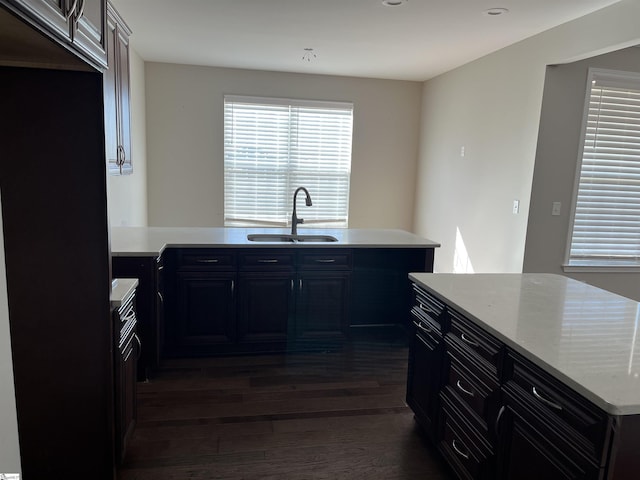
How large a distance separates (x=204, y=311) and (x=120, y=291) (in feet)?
4.04

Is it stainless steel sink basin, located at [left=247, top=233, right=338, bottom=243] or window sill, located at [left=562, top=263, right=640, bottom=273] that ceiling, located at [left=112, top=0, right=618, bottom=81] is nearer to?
stainless steel sink basin, located at [left=247, top=233, right=338, bottom=243]

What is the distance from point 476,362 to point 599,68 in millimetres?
3239

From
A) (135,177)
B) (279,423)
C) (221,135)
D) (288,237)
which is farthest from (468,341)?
(221,135)

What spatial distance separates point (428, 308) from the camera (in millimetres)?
2217

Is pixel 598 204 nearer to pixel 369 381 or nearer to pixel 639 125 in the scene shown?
pixel 639 125

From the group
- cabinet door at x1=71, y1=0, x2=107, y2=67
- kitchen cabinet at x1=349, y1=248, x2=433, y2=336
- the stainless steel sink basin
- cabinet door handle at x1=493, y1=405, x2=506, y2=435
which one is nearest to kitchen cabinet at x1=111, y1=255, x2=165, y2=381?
the stainless steel sink basin

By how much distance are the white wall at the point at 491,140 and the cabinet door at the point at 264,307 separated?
2126mm

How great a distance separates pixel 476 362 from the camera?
5.79ft

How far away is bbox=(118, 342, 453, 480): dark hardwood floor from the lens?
2.09m

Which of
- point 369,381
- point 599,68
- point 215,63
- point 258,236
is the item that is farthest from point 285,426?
point 215,63

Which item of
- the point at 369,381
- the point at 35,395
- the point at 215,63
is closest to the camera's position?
the point at 35,395

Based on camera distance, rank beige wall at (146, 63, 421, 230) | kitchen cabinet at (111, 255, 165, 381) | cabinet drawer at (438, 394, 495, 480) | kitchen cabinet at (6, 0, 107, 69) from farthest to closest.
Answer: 1. beige wall at (146, 63, 421, 230)
2. kitchen cabinet at (111, 255, 165, 381)
3. cabinet drawer at (438, 394, 495, 480)
4. kitchen cabinet at (6, 0, 107, 69)

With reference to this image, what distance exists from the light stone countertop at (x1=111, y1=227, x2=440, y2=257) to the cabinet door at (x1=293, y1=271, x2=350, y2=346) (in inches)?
10.2

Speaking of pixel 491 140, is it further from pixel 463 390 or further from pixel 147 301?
pixel 147 301
